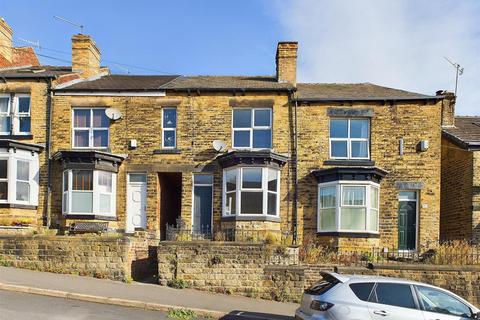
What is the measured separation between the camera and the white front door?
18422mm

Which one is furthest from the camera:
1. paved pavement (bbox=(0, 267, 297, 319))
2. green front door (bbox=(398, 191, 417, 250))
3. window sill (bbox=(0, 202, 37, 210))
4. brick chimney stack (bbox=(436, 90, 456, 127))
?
brick chimney stack (bbox=(436, 90, 456, 127))

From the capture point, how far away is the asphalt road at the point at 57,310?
372 inches

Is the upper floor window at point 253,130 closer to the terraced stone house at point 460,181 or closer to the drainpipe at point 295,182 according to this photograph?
the drainpipe at point 295,182

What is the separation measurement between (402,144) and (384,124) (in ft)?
3.32

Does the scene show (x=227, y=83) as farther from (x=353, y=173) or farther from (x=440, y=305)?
(x=440, y=305)

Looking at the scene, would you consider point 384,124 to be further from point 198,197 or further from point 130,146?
point 130,146

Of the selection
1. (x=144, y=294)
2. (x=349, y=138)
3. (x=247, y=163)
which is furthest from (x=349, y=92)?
(x=144, y=294)

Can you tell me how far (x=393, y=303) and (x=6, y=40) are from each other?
75.7 ft

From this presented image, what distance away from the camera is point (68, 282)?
1249cm

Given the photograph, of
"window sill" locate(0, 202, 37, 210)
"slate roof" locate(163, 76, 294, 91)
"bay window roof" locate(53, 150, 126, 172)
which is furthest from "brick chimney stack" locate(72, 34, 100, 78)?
"window sill" locate(0, 202, 37, 210)

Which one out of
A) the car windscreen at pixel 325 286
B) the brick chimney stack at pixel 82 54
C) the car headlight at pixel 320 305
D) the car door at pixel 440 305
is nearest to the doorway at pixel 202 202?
the brick chimney stack at pixel 82 54

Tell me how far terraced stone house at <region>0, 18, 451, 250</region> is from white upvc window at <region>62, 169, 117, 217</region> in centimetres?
4

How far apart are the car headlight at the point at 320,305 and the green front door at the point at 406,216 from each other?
11.0 metres

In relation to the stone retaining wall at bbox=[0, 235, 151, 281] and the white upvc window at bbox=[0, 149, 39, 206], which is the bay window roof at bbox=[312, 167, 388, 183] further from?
the white upvc window at bbox=[0, 149, 39, 206]
